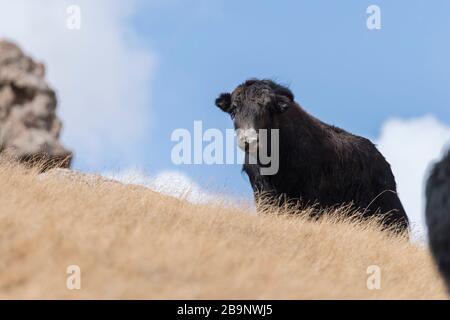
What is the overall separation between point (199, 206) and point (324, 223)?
2.40 metres

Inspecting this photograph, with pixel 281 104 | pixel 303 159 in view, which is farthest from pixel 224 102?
pixel 303 159

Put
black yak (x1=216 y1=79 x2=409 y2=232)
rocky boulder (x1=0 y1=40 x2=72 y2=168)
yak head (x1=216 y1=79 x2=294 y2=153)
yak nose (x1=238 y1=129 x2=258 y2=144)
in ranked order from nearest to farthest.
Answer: yak nose (x1=238 y1=129 x2=258 y2=144)
yak head (x1=216 y1=79 x2=294 y2=153)
black yak (x1=216 y1=79 x2=409 y2=232)
rocky boulder (x1=0 y1=40 x2=72 y2=168)

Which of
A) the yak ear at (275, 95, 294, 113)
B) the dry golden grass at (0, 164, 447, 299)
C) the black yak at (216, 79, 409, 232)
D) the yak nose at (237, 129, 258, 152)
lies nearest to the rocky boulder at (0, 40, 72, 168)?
the dry golden grass at (0, 164, 447, 299)

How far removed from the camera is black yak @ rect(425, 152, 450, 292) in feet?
24.1

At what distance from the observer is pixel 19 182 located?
13062mm

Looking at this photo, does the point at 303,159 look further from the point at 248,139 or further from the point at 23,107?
the point at 23,107

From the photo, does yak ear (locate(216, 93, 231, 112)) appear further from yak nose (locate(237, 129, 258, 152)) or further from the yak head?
yak nose (locate(237, 129, 258, 152))

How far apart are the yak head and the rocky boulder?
3.75 meters

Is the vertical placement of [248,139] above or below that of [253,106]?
below

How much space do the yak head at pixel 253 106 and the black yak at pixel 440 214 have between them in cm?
700

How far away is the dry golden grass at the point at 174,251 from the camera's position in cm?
788

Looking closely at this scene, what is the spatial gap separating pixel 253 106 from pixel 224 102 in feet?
2.90

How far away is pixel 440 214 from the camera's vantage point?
7.36 meters
